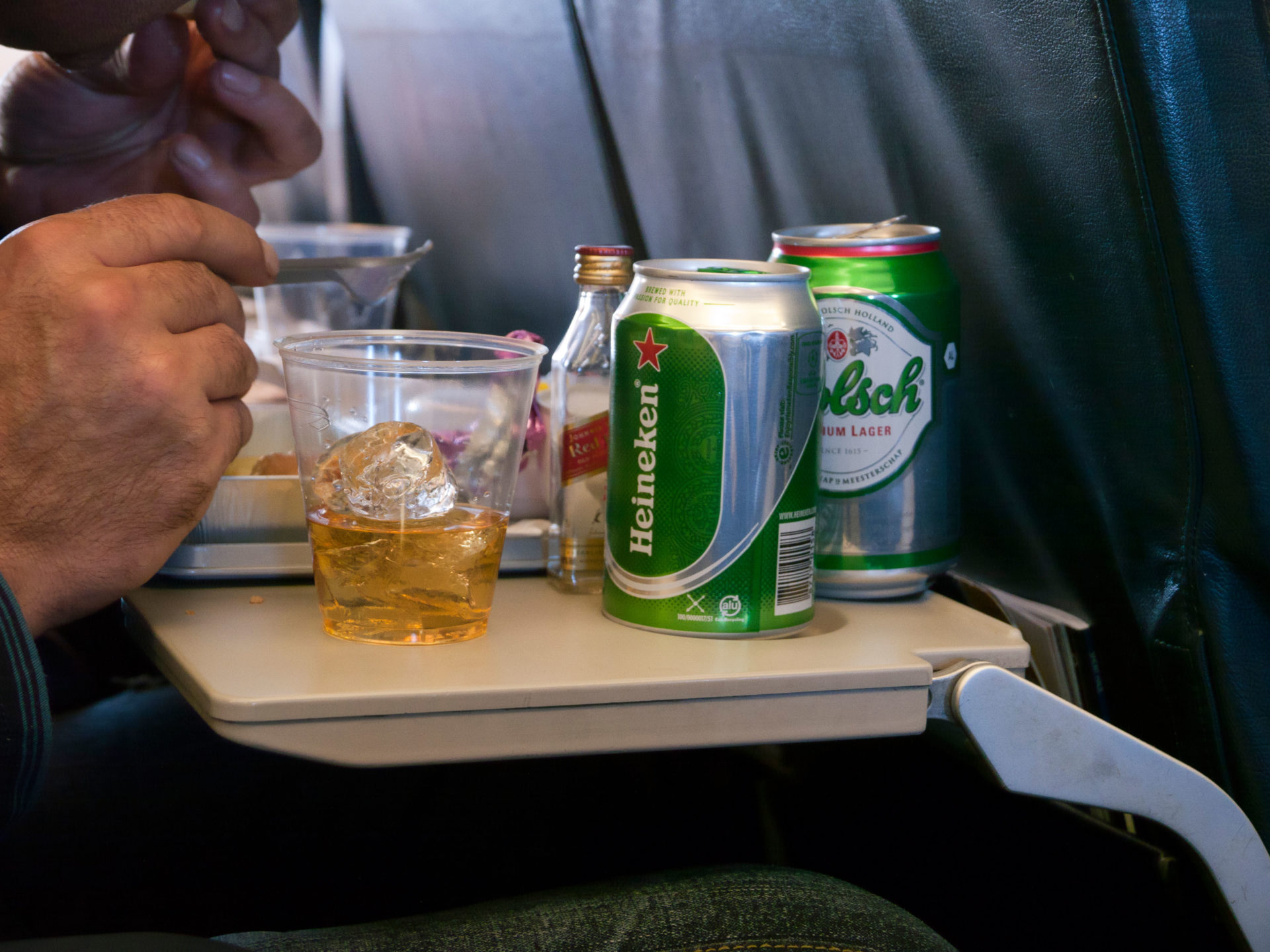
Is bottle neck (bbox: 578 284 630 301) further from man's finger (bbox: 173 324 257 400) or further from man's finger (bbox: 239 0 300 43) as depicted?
man's finger (bbox: 239 0 300 43)

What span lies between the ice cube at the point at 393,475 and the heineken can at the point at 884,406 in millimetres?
258

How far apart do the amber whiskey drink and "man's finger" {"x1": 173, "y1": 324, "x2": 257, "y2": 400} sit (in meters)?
0.10

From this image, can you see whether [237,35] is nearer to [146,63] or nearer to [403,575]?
Result: [146,63]

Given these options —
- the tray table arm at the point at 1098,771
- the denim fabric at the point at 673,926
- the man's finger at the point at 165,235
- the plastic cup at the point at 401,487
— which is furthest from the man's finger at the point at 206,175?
the tray table arm at the point at 1098,771

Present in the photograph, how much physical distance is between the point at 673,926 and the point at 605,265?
1.40 ft

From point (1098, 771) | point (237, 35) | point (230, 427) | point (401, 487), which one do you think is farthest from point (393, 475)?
point (237, 35)

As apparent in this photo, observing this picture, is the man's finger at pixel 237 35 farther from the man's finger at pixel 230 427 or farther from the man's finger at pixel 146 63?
the man's finger at pixel 230 427

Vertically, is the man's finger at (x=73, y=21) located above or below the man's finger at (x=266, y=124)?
below

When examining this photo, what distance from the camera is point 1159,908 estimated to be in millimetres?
734

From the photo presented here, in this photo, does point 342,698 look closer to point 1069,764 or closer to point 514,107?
point 1069,764

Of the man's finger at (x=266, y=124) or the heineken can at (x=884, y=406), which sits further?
the man's finger at (x=266, y=124)

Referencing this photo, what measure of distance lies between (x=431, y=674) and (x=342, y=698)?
54 mm

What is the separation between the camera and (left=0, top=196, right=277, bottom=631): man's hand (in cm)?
61

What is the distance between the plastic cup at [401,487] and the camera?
638mm
